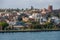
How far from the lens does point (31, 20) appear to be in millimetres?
47125

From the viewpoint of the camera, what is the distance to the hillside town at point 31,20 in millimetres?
41000

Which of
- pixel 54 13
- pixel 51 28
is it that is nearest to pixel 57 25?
pixel 51 28

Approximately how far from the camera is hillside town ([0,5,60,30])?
41.0m

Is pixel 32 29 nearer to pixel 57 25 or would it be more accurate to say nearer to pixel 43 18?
pixel 57 25

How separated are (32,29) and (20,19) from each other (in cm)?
953

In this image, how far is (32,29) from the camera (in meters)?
39.8

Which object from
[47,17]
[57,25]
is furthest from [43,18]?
[57,25]

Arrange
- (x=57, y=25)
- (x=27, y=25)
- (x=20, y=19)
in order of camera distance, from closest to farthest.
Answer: (x=27, y=25), (x=57, y=25), (x=20, y=19)

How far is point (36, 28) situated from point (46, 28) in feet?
3.92

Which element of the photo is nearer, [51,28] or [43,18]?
[51,28]

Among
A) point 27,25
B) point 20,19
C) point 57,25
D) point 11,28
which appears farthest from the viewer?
point 20,19

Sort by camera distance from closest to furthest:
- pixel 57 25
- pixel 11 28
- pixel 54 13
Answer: pixel 11 28 < pixel 57 25 < pixel 54 13

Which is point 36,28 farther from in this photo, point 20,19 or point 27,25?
point 20,19

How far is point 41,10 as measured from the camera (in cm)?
5778
